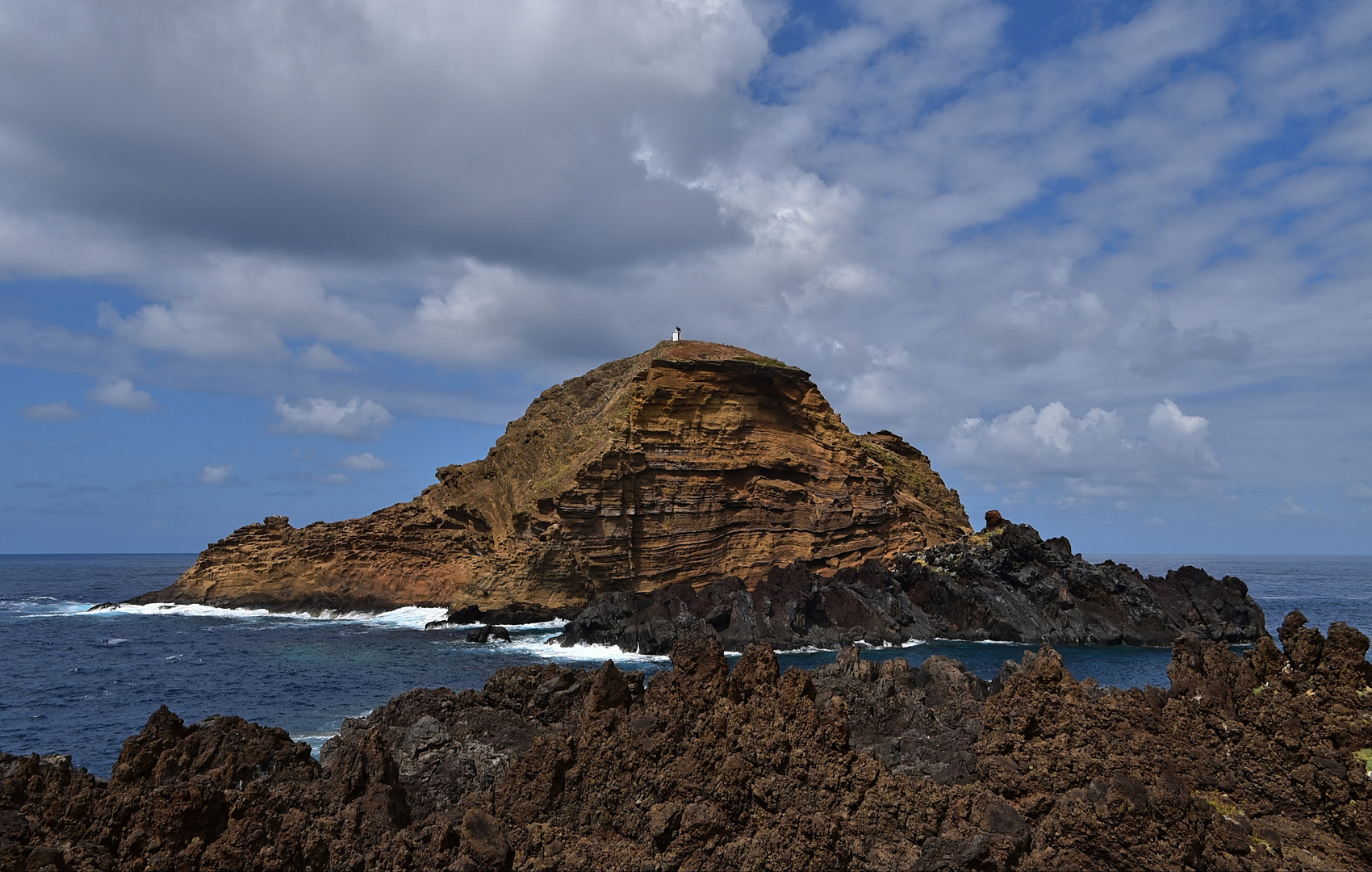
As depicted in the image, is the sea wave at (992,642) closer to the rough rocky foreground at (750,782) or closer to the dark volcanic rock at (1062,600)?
the dark volcanic rock at (1062,600)

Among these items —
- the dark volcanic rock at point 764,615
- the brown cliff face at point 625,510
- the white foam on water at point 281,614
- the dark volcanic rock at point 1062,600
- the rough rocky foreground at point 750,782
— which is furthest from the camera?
the white foam on water at point 281,614

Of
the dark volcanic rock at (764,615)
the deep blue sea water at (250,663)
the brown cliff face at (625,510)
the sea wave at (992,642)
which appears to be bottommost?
the deep blue sea water at (250,663)

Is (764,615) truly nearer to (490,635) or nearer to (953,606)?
(953,606)

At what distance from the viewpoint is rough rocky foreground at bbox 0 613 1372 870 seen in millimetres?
9352

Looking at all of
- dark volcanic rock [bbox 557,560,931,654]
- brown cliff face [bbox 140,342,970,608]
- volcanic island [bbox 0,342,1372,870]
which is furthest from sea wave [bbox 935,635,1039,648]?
volcanic island [bbox 0,342,1372,870]

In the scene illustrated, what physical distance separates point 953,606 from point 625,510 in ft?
70.3

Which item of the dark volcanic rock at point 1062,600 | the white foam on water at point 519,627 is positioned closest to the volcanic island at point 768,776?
the dark volcanic rock at point 1062,600

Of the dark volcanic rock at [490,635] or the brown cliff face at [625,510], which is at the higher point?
the brown cliff face at [625,510]

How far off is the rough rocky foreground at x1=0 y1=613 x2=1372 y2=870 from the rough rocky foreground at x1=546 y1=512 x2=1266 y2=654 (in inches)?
1179

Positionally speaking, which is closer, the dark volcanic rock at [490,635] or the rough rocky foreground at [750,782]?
the rough rocky foreground at [750,782]

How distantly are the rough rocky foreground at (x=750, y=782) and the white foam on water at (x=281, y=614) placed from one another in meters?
46.5

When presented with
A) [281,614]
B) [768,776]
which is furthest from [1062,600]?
[281,614]

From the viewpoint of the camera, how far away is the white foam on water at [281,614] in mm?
60250

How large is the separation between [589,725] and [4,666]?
43.2m
